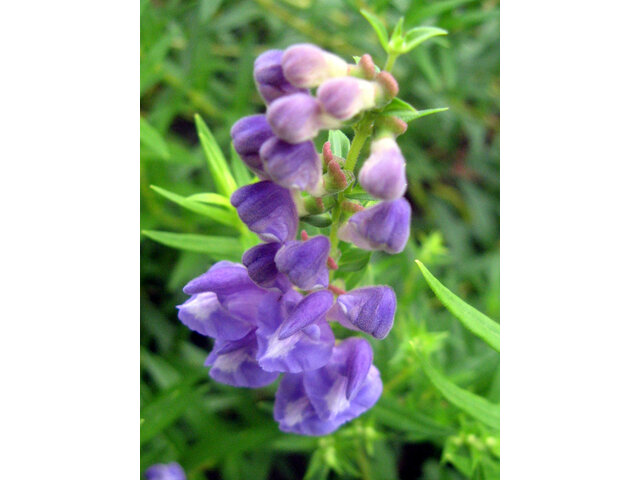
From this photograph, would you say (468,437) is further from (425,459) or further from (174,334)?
(174,334)

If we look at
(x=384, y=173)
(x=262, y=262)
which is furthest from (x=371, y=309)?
(x=384, y=173)

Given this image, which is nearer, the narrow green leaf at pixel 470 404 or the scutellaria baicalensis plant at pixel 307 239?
the scutellaria baicalensis plant at pixel 307 239

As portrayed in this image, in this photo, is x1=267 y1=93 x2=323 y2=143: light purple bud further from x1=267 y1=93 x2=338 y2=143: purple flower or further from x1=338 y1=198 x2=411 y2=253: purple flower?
x1=338 y1=198 x2=411 y2=253: purple flower

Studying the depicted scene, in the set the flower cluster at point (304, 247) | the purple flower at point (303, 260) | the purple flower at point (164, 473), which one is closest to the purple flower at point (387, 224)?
the flower cluster at point (304, 247)

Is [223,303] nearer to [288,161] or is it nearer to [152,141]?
[288,161]

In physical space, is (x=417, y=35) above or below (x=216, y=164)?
above

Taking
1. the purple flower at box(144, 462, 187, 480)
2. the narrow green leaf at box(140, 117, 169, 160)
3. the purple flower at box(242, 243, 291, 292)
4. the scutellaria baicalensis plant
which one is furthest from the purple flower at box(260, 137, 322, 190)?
the purple flower at box(144, 462, 187, 480)

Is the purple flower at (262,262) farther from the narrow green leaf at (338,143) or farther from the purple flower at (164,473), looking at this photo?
the purple flower at (164,473)
